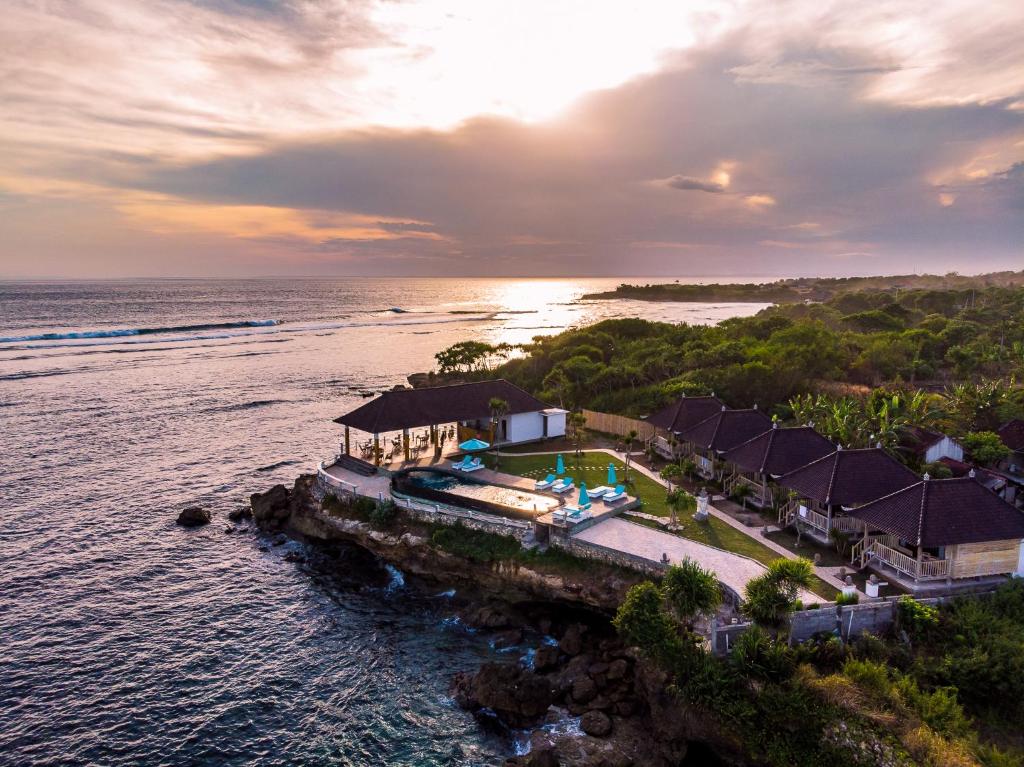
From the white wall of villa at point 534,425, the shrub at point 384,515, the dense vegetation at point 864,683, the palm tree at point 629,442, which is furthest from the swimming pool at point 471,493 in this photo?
the dense vegetation at point 864,683

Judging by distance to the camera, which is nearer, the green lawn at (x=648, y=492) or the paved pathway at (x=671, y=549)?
the paved pathway at (x=671, y=549)

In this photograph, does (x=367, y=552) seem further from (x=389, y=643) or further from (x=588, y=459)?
(x=588, y=459)

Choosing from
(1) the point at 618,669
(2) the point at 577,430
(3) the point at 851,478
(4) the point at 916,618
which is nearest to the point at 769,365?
(2) the point at 577,430

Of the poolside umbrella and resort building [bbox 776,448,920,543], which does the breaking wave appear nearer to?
the poolside umbrella

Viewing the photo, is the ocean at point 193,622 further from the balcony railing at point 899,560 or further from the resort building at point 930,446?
the resort building at point 930,446

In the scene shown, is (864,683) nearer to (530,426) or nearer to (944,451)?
(944,451)

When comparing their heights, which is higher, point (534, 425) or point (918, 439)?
point (918, 439)
